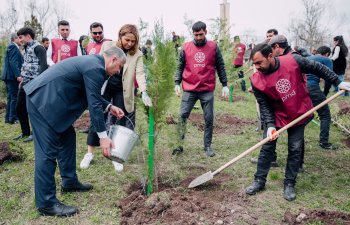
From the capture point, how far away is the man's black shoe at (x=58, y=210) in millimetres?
3592

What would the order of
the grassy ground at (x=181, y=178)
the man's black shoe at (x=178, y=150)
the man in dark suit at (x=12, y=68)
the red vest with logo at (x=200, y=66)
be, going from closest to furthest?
1. the grassy ground at (x=181, y=178)
2. the red vest with logo at (x=200, y=66)
3. the man's black shoe at (x=178, y=150)
4. the man in dark suit at (x=12, y=68)

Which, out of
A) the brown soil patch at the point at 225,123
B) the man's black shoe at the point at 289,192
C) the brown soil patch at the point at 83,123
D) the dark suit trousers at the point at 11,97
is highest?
the dark suit trousers at the point at 11,97

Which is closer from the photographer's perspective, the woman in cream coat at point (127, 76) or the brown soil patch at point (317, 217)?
the brown soil patch at point (317, 217)

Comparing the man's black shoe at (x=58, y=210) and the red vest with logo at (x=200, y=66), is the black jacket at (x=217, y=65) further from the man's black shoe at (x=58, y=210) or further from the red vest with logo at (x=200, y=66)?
the man's black shoe at (x=58, y=210)

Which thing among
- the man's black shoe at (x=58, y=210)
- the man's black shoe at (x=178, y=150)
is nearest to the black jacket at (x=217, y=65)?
the man's black shoe at (x=178, y=150)

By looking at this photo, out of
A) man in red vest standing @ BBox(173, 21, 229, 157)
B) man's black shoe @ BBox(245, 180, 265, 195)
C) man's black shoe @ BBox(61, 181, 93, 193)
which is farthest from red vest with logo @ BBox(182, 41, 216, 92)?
man's black shoe @ BBox(61, 181, 93, 193)

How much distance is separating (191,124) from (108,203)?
444 centimetres

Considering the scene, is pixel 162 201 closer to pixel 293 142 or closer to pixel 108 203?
pixel 108 203

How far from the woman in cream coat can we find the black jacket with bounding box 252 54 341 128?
1512 mm

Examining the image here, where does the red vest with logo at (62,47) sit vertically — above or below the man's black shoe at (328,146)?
above

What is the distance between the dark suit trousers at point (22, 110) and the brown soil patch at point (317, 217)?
509cm

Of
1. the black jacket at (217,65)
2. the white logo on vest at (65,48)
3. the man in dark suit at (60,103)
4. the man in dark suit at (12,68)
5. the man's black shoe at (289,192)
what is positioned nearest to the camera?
Answer: the man in dark suit at (60,103)

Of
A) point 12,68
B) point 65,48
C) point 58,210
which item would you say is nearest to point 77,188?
point 58,210

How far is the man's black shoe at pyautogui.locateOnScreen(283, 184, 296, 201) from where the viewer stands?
4.02m
